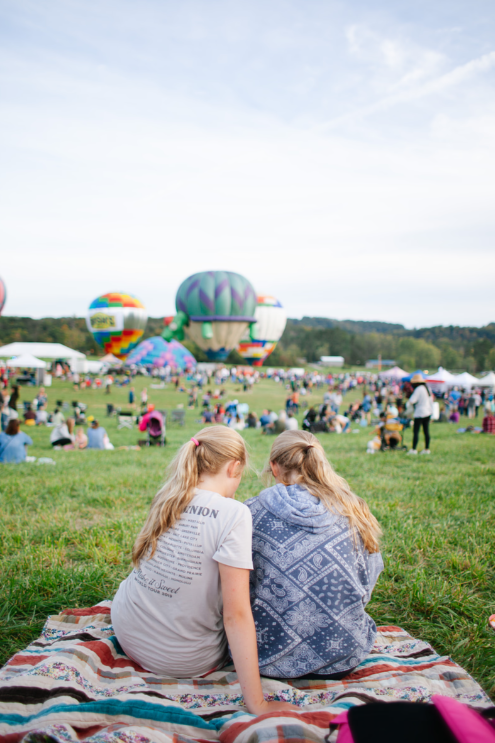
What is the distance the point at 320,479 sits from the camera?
1881 mm

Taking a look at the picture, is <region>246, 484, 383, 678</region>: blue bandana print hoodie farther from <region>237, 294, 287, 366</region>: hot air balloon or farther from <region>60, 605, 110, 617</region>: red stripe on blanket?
<region>237, 294, 287, 366</region>: hot air balloon

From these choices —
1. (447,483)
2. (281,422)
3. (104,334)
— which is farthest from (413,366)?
(447,483)

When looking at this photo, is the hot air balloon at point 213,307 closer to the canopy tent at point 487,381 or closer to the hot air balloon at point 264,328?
the hot air balloon at point 264,328

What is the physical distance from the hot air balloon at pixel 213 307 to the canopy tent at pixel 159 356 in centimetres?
1903

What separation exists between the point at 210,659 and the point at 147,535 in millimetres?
540

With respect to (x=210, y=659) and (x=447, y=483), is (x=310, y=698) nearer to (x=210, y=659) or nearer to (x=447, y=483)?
(x=210, y=659)

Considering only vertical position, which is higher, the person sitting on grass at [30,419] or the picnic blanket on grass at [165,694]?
the picnic blanket on grass at [165,694]

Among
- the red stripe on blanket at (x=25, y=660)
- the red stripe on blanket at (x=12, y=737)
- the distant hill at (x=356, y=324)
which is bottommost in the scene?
the red stripe on blanket at (x=25, y=660)

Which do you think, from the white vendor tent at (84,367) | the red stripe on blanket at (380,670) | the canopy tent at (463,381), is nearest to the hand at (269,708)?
the red stripe on blanket at (380,670)

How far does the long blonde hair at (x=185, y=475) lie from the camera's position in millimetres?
1654

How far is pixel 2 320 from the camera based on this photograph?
76.6 meters

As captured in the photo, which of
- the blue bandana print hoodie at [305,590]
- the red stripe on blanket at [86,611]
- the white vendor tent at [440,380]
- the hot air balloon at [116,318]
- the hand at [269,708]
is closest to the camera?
the hand at [269,708]

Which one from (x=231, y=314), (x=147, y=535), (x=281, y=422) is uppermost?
(x=231, y=314)

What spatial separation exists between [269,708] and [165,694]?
373 mm
